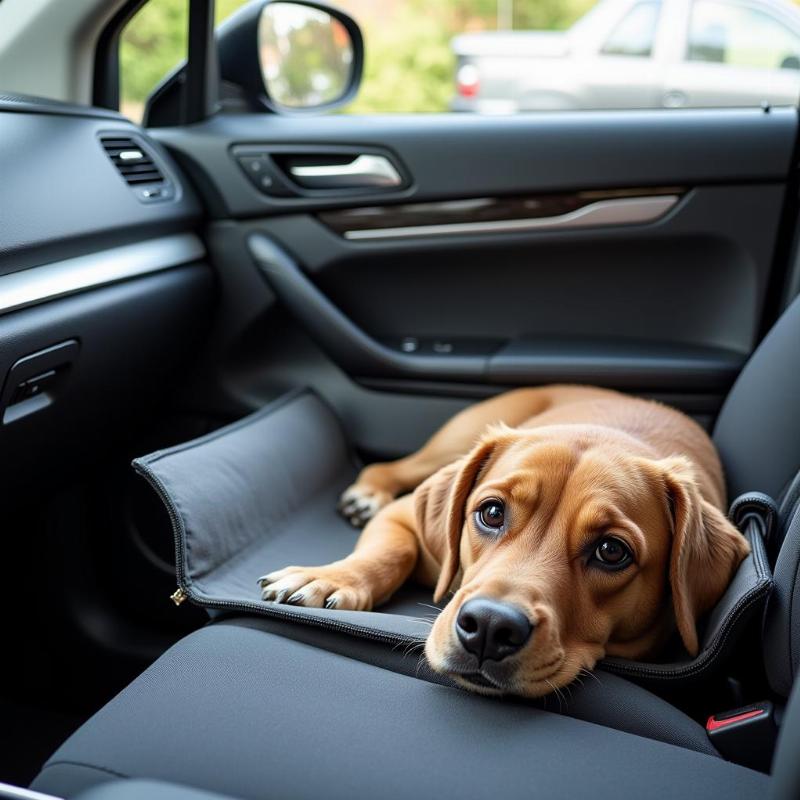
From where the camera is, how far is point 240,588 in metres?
2.41

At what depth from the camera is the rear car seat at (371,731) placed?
63.4 inches

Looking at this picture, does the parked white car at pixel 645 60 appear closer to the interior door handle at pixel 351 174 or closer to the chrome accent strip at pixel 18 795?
the interior door handle at pixel 351 174

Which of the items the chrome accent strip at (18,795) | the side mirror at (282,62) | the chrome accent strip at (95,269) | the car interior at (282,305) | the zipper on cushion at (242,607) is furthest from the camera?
the side mirror at (282,62)

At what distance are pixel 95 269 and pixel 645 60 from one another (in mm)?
4336

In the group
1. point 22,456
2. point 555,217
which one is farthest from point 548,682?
point 555,217

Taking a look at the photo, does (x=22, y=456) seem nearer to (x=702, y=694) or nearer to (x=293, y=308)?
(x=293, y=308)

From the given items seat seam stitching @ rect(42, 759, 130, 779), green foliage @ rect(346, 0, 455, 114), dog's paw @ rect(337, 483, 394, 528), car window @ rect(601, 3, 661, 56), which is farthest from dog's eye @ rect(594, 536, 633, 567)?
green foliage @ rect(346, 0, 455, 114)

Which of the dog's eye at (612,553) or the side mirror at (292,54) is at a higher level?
the side mirror at (292,54)

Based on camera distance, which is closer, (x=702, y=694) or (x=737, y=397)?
(x=702, y=694)

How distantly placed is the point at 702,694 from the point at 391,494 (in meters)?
1.34

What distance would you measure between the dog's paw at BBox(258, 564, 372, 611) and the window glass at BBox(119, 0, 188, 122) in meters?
2.07

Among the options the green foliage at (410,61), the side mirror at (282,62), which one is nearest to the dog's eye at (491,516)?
the side mirror at (282,62)

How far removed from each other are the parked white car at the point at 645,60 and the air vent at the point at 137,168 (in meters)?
1.26

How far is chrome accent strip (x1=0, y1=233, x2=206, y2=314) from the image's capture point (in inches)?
100.0
